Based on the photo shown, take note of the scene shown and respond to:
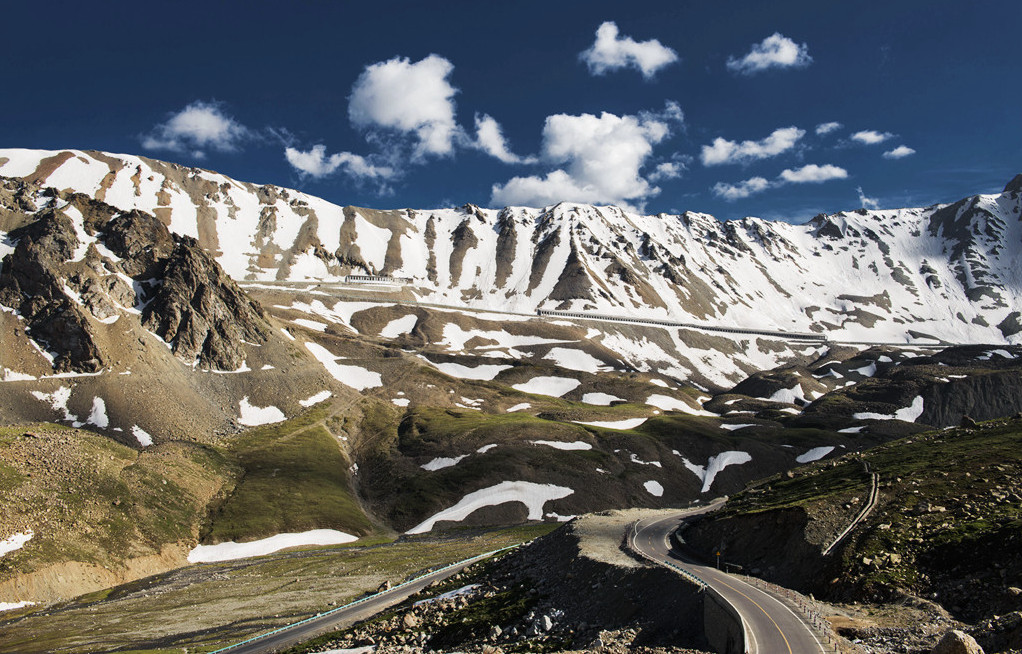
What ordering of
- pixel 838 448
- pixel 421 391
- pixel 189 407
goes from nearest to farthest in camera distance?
pixel 189 407
pixel 838 448
pixel 421 391

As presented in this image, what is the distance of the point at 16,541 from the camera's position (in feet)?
198

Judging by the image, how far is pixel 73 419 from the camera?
3878 inches

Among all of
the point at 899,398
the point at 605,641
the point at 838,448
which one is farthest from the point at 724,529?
the point at 899,398

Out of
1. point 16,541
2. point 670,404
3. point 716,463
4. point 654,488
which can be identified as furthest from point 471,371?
point 16,541

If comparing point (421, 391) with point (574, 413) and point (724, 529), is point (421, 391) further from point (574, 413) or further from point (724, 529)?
point (724, 529)

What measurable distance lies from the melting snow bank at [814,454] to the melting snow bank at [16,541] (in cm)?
11777

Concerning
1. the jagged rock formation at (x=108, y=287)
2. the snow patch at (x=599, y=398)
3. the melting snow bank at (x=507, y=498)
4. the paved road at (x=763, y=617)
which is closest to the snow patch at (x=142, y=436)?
the jagged rock formation at (x=108, y=287)

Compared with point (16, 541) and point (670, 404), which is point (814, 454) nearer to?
point (670, 404)

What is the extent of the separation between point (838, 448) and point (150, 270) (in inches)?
5991

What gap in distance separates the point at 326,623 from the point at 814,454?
4120 inches

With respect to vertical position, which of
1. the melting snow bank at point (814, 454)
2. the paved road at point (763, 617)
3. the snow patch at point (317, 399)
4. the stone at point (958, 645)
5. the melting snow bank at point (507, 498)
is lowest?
the melting snow bank at point (507, 498)

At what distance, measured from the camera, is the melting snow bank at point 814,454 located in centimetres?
11750

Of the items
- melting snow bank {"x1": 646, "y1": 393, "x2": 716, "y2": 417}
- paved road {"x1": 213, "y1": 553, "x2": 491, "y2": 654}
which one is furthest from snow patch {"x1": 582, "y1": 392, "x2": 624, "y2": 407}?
paved road {"x1": 213, "y1": 553, "x2": 491, "y2": 654}

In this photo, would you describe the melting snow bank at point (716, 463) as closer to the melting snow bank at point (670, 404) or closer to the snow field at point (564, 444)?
the snow field at point (564, 444)
